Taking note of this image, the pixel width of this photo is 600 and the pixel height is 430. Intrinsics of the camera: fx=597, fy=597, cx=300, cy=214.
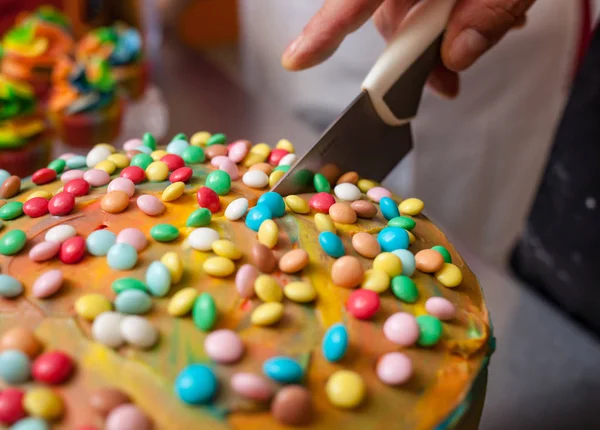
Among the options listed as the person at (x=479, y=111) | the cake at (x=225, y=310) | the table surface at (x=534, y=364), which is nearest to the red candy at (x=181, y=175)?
the cake at (x=225, y=310)

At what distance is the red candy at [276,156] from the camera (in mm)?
817

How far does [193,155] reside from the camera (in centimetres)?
79

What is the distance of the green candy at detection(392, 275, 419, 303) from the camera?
0.60 meters

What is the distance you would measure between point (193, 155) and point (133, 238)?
206mm

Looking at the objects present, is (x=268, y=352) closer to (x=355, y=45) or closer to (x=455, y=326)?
(x=455, y=326)

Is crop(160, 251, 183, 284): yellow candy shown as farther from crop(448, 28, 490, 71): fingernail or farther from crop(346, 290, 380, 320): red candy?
crop(448, 28, 490, 71): fingernail

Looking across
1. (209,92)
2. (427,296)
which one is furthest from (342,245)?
(209,92)

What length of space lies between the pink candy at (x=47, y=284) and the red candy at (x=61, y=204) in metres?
0.11

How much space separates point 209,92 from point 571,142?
1173 millimetres

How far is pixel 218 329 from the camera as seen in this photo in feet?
1.82

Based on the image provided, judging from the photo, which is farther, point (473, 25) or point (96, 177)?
point (473, 25)

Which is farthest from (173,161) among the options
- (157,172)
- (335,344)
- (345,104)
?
(345,104)

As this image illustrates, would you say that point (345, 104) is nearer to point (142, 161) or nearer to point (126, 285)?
point (142, 161)

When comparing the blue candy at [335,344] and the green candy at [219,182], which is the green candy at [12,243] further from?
the blue candy at [335,344]
